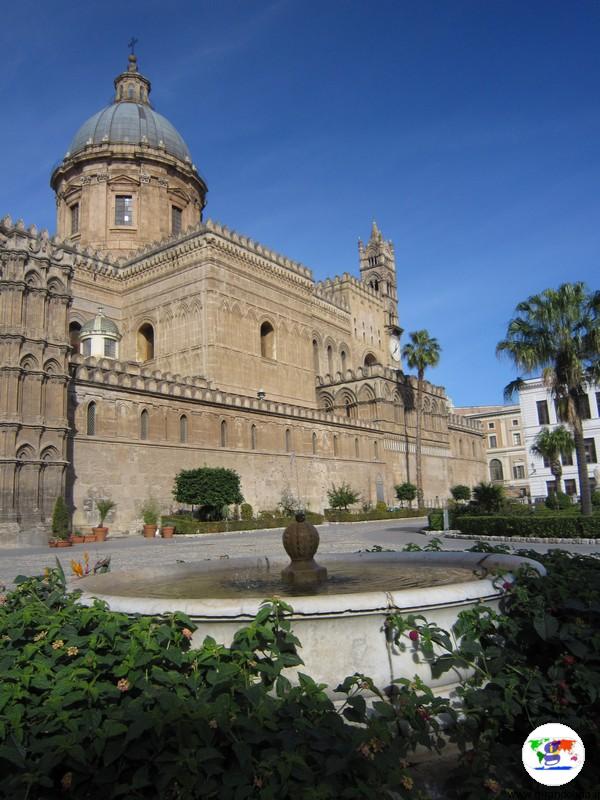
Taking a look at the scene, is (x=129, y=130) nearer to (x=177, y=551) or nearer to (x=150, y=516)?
(x=150, y=516)

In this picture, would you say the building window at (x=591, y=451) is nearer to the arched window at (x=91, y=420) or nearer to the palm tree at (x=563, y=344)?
the palm tree at (x=563, y=344)

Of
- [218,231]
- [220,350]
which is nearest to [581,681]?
[220,350]

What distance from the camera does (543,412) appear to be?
4853cm

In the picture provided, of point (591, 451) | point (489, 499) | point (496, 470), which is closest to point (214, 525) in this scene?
point (489, 499)

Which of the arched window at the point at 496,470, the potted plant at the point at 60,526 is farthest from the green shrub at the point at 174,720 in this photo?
the arched window at the point at 496,470

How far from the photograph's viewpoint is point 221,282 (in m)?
38.2

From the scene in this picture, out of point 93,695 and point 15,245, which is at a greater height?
point 15,245

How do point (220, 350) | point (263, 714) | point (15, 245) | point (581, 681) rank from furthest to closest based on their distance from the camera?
1. point (220, 350)
2. point (15, 245)
3. point (581, 681)
4. point (263, 714)

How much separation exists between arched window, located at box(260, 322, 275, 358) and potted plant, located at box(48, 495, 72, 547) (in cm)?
2173

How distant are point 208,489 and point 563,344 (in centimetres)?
1535

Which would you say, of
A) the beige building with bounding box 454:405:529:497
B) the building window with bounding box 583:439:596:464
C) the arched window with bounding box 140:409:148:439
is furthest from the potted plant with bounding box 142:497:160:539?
the beige building with bounding box 454:405:529:497

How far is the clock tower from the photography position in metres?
59.8

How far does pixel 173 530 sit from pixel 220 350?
14238mm

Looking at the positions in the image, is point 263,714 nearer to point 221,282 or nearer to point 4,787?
point 4,787
